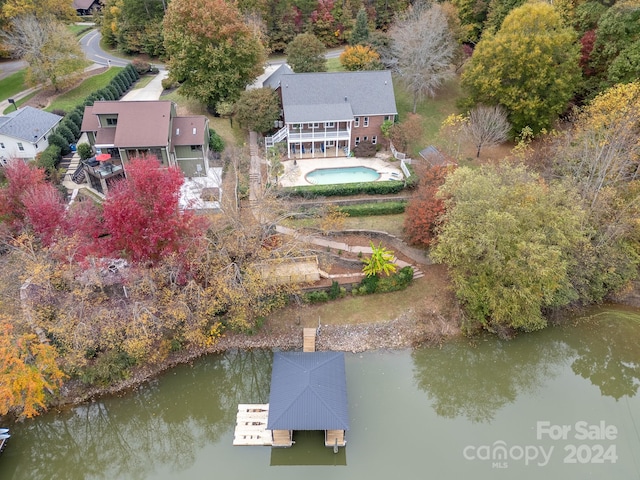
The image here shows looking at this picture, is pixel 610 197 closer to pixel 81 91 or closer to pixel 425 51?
pixel 425 51

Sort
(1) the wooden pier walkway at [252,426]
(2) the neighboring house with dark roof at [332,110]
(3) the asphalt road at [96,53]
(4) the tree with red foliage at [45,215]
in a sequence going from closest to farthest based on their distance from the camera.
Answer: (1) the wooden pier walkway at [252,426], (4) the tree with red foliage at [45,215], (2) the neighboring house with dark roof at [332,110], (3) the asphalt road at [96,53]

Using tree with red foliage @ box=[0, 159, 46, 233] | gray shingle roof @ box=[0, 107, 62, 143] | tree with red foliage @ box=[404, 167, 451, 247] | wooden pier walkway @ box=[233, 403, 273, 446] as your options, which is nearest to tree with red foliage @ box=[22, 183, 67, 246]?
tree with red foliage @ box=[0, 159, 46, 233]

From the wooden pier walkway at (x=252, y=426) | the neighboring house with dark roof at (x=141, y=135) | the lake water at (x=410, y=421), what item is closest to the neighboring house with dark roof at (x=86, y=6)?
the neighboring house with dark roof at (x=141, y=135)

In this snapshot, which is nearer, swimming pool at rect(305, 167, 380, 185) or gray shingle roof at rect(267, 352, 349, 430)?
gray shingle roof at rect(267, 352, 349, 430)

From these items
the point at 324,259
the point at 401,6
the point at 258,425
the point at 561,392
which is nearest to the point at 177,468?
the point at 258,425

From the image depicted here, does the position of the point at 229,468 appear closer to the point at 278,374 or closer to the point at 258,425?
the point at 258,425

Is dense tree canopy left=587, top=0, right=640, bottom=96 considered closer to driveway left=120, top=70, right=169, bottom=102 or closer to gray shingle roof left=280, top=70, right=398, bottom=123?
gray shingle roof left=280, top=70, right=398, bottom=123

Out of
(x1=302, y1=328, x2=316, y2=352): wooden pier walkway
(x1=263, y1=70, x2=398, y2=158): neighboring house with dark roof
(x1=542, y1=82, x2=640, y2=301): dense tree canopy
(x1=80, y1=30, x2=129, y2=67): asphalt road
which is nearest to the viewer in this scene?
(x1=302, y1=328, x2=316, y2=352): wooden pier walkway

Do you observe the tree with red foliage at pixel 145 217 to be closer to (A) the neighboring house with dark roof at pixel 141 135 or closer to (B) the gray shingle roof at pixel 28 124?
(A) the neighboring house with dark roof at pixel 141 135
